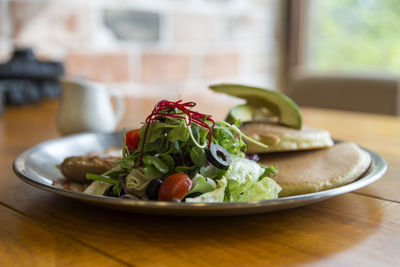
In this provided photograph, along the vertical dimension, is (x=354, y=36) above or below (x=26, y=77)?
above

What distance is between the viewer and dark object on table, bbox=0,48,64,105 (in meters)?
1.88

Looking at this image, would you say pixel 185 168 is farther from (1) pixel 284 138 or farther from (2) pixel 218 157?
(1) pixel 284 138

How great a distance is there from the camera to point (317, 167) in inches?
27.0

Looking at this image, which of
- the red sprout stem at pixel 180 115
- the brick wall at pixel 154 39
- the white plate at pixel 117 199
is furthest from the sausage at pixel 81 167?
the brick wall at pixel 154 39

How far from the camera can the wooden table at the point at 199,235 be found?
0.49 meters

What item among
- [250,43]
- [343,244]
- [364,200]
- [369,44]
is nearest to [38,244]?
[343,244]

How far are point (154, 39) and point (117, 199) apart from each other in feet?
7.67

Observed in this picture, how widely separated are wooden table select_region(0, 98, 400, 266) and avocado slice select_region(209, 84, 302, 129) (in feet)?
0.57

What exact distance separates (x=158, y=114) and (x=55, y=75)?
1464mm

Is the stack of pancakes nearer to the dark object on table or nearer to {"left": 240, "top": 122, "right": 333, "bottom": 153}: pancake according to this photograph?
{"left": 240, "top": 122, "right": 333, "bottom": 153}: pancake

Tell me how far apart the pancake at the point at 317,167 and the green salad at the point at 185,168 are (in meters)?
0.03

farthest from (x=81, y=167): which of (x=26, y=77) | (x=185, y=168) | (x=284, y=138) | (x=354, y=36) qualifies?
(x=354, y=36)

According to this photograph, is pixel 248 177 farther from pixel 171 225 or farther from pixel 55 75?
pixel 55 75

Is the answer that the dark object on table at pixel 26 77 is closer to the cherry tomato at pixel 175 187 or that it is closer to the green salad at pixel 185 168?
the green salad at pixel 185 168
